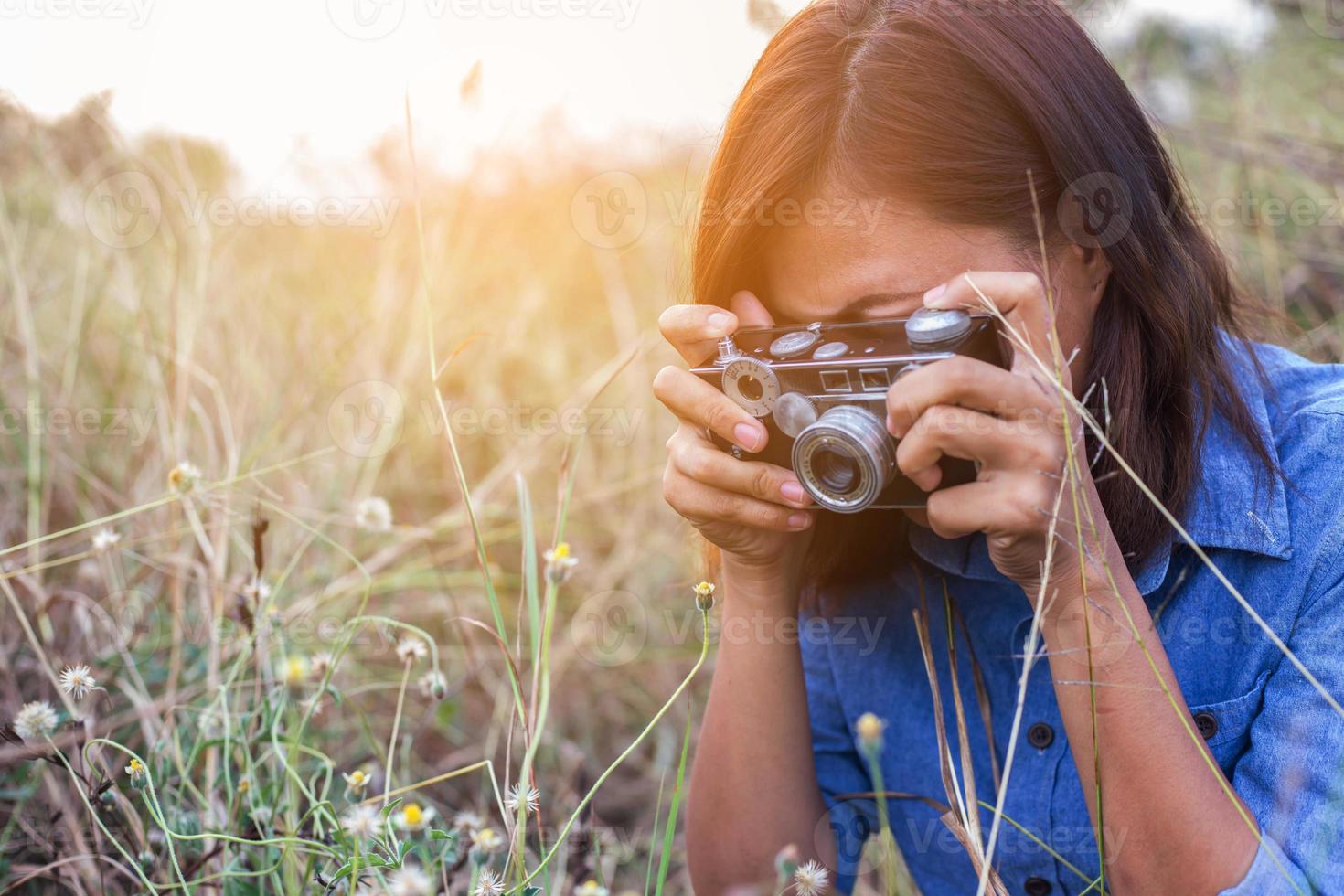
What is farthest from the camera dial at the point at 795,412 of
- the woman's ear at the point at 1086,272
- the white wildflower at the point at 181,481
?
the white wildflower at the point at 181,481

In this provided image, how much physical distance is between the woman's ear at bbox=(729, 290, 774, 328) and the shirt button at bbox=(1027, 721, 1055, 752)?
0.68m

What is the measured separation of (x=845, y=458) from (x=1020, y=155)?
0.47 metres

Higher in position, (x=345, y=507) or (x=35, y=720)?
(x=35, y=720)

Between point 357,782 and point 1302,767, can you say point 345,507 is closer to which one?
point 357,782

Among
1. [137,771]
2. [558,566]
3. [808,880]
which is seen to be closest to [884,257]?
[558,566]

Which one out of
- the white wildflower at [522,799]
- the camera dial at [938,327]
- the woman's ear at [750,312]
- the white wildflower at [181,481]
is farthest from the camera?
the woman's ear at [750,312]

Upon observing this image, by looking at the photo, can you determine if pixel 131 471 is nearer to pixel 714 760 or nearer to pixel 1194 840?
pixel 714 760

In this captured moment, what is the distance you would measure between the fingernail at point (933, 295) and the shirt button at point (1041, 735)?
0.61 m

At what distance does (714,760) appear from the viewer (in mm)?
1415

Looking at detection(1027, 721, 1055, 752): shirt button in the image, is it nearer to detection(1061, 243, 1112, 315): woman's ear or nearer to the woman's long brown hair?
the woman's long brown hair

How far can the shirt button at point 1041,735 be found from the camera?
1.28 m

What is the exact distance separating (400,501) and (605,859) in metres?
1.29

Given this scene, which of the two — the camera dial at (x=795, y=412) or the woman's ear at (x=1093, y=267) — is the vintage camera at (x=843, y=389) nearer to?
the camera dial at (x=795, y=412)

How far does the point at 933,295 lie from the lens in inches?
44.5
